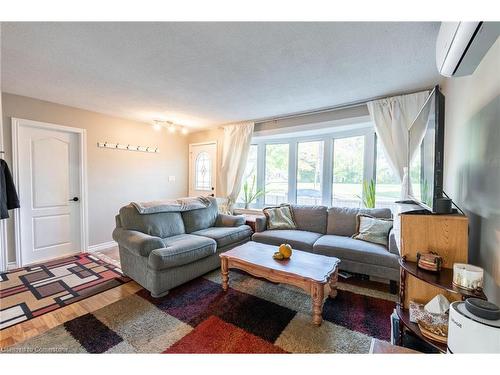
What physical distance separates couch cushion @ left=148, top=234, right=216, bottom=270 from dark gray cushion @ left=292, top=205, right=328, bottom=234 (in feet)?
4.83

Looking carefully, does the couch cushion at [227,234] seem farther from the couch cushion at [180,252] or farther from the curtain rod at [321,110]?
the curtain rod at [321,110]

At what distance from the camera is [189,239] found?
2.64 meters

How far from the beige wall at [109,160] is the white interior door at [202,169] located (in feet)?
1.31

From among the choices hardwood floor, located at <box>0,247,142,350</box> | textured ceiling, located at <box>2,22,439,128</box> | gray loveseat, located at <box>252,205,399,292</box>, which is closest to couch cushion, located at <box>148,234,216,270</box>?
hardwood floor, located at <box>0,247,142,350</box>

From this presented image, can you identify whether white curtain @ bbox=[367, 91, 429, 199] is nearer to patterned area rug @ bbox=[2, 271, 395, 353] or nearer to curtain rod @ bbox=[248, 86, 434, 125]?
curtain rod @ bbox=[248, 86, 434, 125]

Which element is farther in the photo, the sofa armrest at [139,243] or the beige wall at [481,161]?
the sofa armrest at [139,243]

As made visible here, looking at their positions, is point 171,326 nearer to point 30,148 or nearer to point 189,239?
point 189,239

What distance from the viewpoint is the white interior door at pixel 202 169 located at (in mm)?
4668

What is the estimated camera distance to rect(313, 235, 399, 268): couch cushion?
227 cm

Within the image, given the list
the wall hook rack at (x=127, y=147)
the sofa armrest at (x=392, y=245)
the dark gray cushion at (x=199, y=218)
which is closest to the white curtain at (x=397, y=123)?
the sofa armrest at (x=392, y=245)

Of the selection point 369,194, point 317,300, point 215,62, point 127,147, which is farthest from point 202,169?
point 317,300

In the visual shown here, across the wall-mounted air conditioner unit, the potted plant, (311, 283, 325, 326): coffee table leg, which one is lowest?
(311, 283, 325, 326): coffee table leg

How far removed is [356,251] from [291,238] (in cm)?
80
